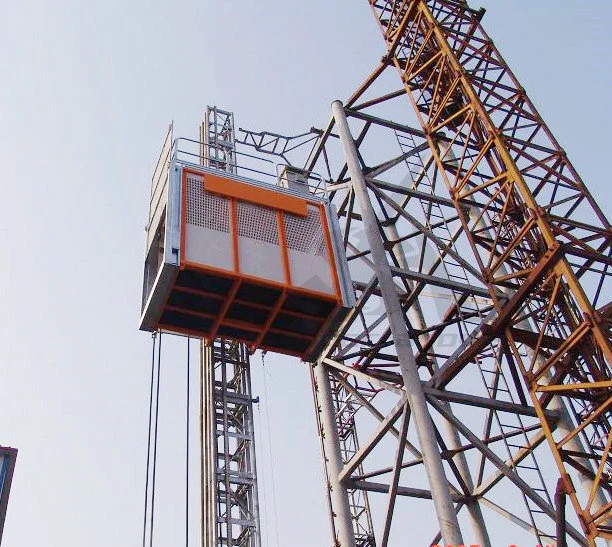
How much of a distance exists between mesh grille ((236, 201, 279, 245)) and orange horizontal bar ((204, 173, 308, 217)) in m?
0.19

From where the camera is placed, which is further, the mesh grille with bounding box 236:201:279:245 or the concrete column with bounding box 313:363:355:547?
the mesh grille with bounding box 236:201:279:245

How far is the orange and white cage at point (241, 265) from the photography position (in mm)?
18828

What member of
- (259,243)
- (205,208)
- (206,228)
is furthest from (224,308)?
(205,208)

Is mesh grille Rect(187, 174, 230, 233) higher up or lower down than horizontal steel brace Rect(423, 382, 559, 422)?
higher up

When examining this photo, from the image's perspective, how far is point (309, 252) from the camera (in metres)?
20.4

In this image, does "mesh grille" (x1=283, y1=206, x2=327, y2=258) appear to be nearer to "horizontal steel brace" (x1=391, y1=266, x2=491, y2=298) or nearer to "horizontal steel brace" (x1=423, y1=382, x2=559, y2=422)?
"horizontal steel brace" (x1=391, y1=266, x2=491, y2=298)

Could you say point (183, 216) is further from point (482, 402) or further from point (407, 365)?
point (482, 402)

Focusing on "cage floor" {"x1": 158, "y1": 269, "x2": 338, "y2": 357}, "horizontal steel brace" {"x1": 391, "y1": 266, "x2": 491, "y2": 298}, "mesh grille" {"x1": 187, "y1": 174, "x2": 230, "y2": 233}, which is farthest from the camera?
"horizontal steel brace" {"x1": 391, "y1": 266, "x2": 491, "y2": 298}

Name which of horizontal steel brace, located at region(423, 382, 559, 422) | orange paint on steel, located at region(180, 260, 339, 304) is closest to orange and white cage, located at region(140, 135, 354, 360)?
orange paint on steel, located at region(180, 260, 339, 304)

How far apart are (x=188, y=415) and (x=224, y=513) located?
342 centimetres

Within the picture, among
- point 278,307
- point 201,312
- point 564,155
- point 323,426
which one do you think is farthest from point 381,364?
point 564,155

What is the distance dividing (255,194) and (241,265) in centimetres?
263

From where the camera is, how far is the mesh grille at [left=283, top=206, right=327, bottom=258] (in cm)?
2047

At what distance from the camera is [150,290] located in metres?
20.0
